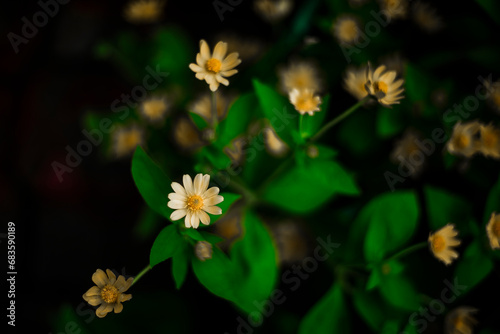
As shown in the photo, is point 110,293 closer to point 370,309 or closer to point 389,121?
point 370,309

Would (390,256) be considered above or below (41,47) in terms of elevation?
below

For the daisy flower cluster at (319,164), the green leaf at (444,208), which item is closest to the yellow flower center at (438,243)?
the daisy flower cluster at (319,164)

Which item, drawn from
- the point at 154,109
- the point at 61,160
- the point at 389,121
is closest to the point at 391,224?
the point at 389,121

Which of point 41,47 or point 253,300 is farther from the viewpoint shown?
point 41,47

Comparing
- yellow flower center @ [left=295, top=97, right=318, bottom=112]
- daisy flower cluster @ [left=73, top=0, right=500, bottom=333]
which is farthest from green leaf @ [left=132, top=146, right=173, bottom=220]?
yellow flower center @ [left=295, top=97, right=318, bottom=112]

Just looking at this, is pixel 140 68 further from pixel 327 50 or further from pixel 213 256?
pixel 213 256

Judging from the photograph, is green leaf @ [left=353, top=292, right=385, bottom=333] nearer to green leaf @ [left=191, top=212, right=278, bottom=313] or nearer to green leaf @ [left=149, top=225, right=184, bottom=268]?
green leaf @ [left=191, top=212, right=278, bottom=313]

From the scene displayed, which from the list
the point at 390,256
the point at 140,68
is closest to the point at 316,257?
the point at 390,256

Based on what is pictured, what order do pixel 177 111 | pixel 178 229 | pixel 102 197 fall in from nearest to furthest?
pixel 178 229 → pixel 177 111 → pixel 102 197

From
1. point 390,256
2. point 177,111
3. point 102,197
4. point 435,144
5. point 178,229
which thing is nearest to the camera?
point 178,229
